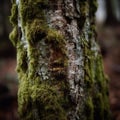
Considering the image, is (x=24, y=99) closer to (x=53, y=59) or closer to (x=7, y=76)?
(x=53, y=59)

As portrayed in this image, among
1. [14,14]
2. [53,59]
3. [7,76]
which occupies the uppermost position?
[14,14]

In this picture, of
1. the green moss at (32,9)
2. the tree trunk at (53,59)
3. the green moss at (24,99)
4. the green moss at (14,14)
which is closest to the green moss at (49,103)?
the tree trunk at (53,59)

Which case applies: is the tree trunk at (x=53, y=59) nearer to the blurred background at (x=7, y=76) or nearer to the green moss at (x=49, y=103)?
the green moss at (x=49, y=103)

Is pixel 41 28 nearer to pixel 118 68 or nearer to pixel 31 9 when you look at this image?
pixel 31 9

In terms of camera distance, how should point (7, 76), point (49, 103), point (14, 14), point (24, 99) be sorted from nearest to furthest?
point (49, 103) < point (24, 99) < point (14, 14) < point (7, 76)

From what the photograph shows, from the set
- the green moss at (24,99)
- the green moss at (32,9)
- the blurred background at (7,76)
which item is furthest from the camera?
the blurred background at (7,76)

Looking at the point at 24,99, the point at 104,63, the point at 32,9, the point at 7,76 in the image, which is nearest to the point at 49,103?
the point at 24,99
